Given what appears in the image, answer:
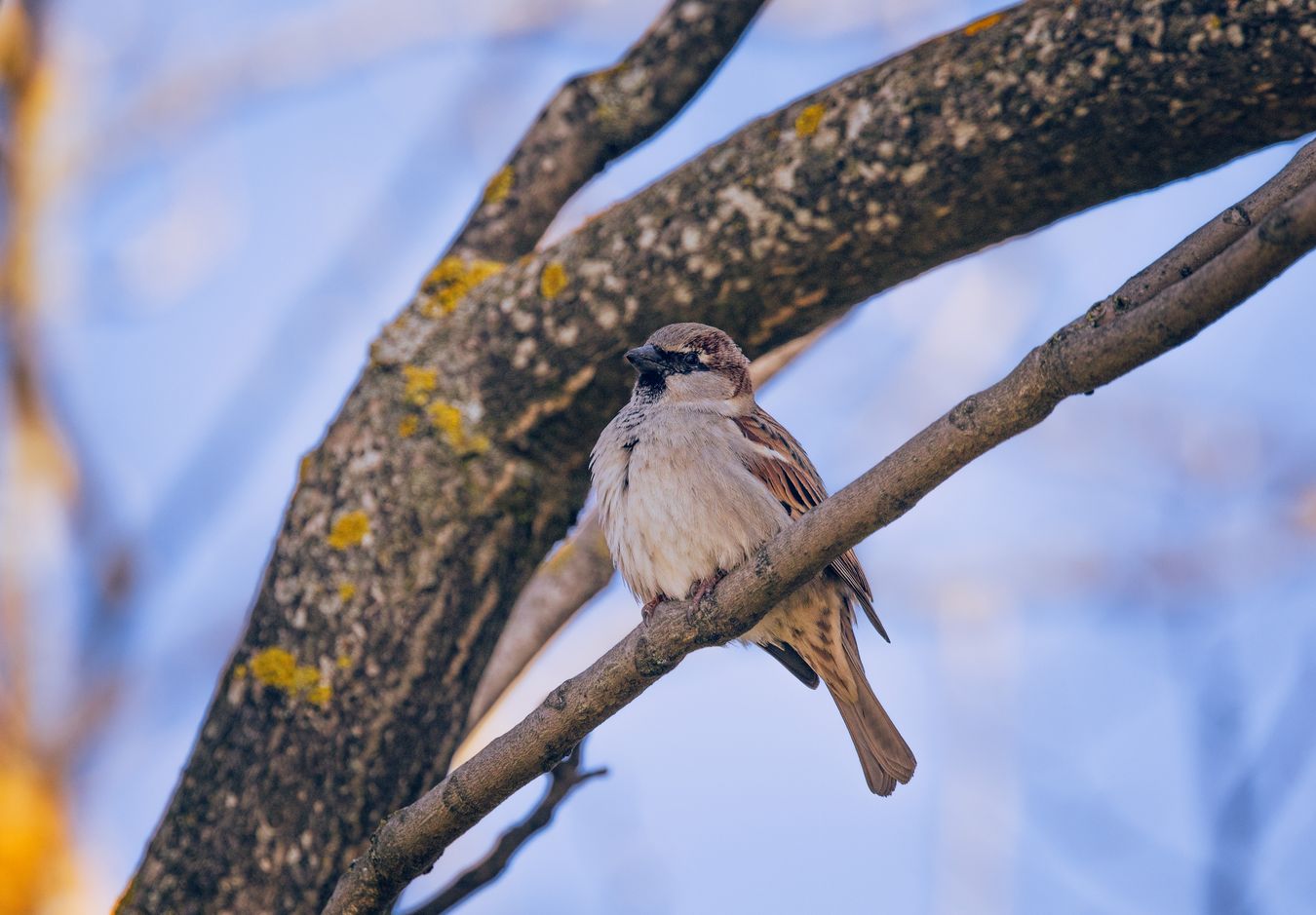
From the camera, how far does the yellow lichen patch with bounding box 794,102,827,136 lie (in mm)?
3459

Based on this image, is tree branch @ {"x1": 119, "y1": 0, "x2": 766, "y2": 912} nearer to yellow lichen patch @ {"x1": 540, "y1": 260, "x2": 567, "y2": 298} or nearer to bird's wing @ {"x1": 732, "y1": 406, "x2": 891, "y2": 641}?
yellow lichen patch @ {"x1": 540, "y1": 260, "x2": 567, "y2": 298}

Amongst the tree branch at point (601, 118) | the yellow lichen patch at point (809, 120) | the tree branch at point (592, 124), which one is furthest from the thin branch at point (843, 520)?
the tree branch at point (601, 118)

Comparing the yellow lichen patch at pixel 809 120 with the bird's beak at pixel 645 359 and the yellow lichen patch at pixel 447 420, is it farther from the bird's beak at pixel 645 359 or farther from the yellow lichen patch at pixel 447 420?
the yellow lichen patch at pixel 447 420

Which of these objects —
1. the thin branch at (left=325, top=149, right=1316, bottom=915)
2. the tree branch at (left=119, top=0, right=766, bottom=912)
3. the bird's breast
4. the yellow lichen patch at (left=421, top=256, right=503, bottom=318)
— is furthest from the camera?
the tree branch at (left=119, top=0, right=766, bottom=912)

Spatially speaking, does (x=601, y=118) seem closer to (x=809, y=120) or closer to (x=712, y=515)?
(x=809, y=120)

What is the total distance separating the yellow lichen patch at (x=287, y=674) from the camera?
10.8 ft

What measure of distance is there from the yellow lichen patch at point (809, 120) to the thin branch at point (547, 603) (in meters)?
0.64

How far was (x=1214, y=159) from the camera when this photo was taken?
312 cm

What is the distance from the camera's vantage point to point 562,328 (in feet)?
11.8

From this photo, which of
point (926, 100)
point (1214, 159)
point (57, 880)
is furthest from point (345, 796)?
point (1214, 159)

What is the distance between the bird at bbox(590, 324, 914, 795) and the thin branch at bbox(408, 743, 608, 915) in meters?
0.75

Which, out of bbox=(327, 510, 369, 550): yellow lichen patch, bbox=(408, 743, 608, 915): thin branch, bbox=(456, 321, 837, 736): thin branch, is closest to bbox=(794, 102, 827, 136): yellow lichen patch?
bbox=(456, 321, 837, 736): thin branch

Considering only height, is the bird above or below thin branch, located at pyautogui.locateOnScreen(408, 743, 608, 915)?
above

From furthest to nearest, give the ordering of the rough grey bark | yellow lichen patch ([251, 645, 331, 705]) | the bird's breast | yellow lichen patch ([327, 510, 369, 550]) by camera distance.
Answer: the bird's breast, yellow lichen patch ([327, 510, 369, 550]), yellow lichen patch ([251, 645, 331, 705]), the rough grey bark
